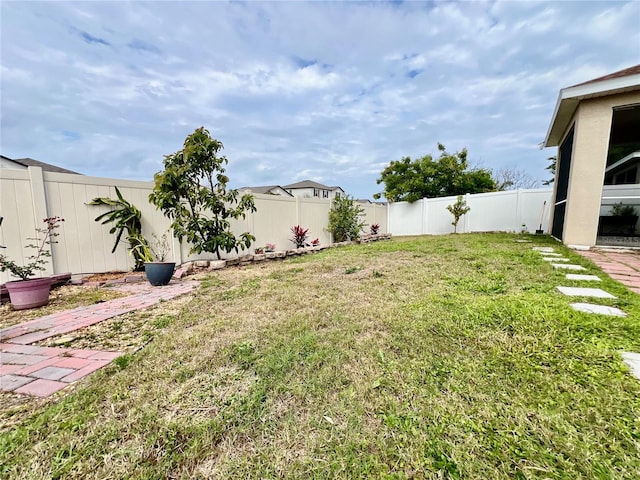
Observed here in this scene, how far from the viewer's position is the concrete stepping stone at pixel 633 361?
4.70 ft

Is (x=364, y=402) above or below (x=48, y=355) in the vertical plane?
above

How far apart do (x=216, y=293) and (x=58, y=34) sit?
477 cm

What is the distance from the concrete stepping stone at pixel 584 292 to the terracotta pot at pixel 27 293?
5.76 meters

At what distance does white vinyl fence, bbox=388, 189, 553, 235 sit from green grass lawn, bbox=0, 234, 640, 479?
28.2 feet

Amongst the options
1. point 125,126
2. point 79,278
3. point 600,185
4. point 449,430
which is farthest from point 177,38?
point 600,185

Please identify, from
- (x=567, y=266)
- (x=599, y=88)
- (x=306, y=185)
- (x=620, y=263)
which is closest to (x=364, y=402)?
(x=567, y=266)

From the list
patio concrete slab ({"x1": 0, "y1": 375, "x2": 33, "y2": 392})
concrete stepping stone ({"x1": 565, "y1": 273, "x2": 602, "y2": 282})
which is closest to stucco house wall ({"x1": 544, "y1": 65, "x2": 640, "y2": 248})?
concrete stepping stone ({"x1": 565, "y1": 273, "x2": 602, "y2": 282})

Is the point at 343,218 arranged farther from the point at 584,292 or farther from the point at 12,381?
the point at 12,381

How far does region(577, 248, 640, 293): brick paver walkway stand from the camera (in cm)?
312

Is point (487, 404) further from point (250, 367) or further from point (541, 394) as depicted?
point (250, 367)

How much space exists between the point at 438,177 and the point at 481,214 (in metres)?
5.26

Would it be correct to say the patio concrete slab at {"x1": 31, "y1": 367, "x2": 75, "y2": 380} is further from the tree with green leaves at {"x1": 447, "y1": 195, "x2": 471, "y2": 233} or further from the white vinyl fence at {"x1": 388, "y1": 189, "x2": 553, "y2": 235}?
the white vinyl fence at {"x1": 388, "y1": 189, "x2": 553, "y2": 235}

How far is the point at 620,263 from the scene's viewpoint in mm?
4031

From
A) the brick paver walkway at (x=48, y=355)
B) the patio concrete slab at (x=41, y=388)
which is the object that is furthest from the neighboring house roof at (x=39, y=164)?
the patio concrete slab at (x=41, y=388)
